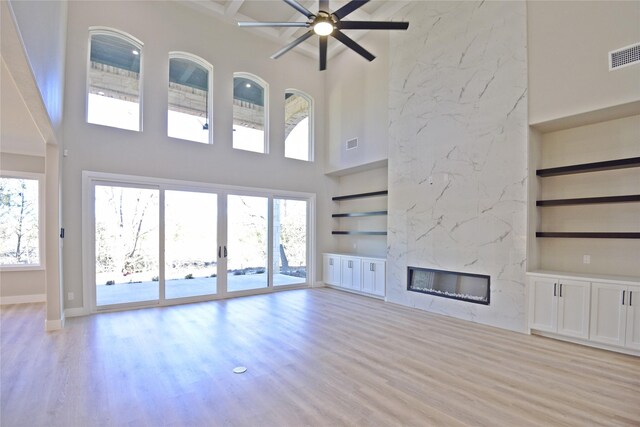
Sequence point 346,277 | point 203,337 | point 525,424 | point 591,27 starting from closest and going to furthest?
point 525,424 → point 591,27 → point 203,337 → point 346,277

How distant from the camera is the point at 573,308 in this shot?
3.97 metres

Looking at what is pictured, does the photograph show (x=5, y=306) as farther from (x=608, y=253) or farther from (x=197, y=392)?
(x=608, y=253)

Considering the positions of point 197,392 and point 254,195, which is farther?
point 254,195

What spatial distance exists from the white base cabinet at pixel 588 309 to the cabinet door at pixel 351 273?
11.1ft

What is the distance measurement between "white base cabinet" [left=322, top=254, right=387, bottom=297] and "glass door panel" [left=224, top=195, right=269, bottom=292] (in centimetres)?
162

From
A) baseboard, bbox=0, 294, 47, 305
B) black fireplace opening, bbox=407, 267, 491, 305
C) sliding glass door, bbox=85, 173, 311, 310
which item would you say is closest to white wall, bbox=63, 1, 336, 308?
sliding glass door, bbox=85, 173, 311, 310

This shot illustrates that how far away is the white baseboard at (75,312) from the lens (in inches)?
198


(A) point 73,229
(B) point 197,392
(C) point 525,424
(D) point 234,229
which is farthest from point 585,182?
(A) point 73,229

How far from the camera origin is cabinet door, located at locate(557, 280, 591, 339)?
12.7ft

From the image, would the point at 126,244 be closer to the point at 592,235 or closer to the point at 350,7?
the point at 350,7

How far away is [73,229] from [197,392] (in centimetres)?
404

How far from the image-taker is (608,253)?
13.6 feet

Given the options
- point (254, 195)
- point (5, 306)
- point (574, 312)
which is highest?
point (254, 195)

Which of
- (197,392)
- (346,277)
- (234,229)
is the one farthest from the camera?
(346,277)
